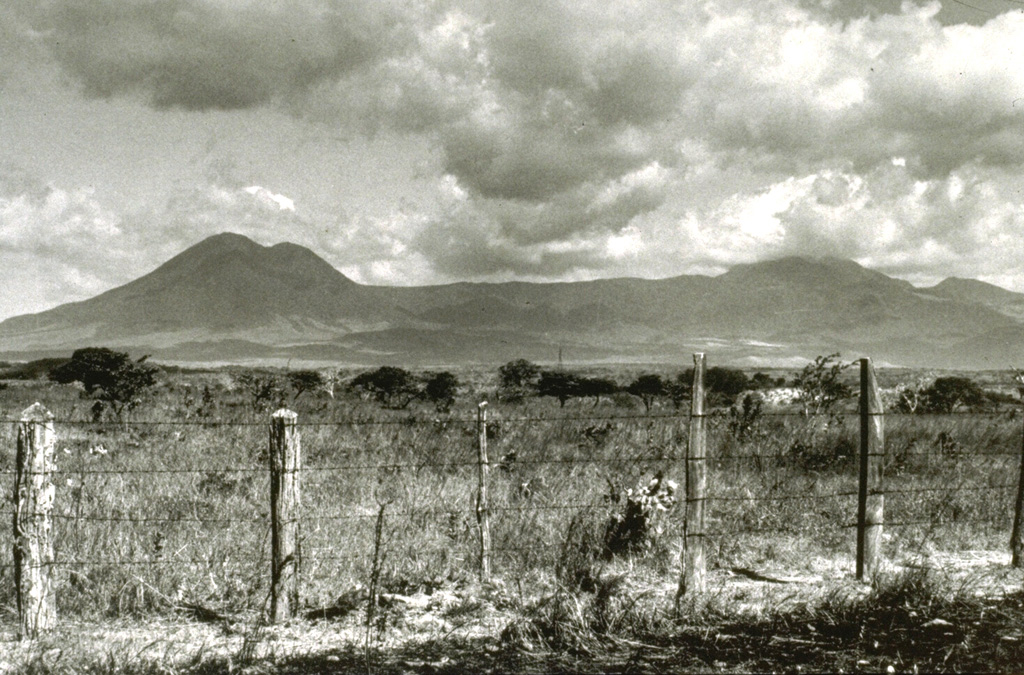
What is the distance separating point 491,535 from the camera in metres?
7.86

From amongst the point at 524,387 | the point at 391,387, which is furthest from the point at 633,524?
the point at 524,387

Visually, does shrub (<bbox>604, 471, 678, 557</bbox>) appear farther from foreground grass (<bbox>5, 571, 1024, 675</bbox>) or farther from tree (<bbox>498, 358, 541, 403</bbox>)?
tree (<bbox>498, 358, 541, 403</bbox>)

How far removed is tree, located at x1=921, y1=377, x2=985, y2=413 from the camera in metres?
21.2

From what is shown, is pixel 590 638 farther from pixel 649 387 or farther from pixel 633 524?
pixel 649 387

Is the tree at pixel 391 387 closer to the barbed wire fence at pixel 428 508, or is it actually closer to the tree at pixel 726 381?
the tree at pixel 726 381

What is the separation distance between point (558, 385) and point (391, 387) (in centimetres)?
688

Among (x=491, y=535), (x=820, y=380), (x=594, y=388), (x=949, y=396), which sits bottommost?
(x=491, y=535)

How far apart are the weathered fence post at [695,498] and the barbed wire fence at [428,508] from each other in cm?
2

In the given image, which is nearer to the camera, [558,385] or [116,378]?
[116,378]

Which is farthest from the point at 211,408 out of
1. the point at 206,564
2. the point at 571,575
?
the point at 571,575

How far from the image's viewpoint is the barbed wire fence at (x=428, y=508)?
20.0 ft

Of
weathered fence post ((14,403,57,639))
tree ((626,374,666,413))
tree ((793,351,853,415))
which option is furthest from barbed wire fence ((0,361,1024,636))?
tree ((626,374,666,413))

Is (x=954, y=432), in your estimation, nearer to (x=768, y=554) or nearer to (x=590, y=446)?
(x=590, y=446)

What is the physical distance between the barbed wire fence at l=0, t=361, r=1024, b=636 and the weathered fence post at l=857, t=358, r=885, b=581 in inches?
0.7
